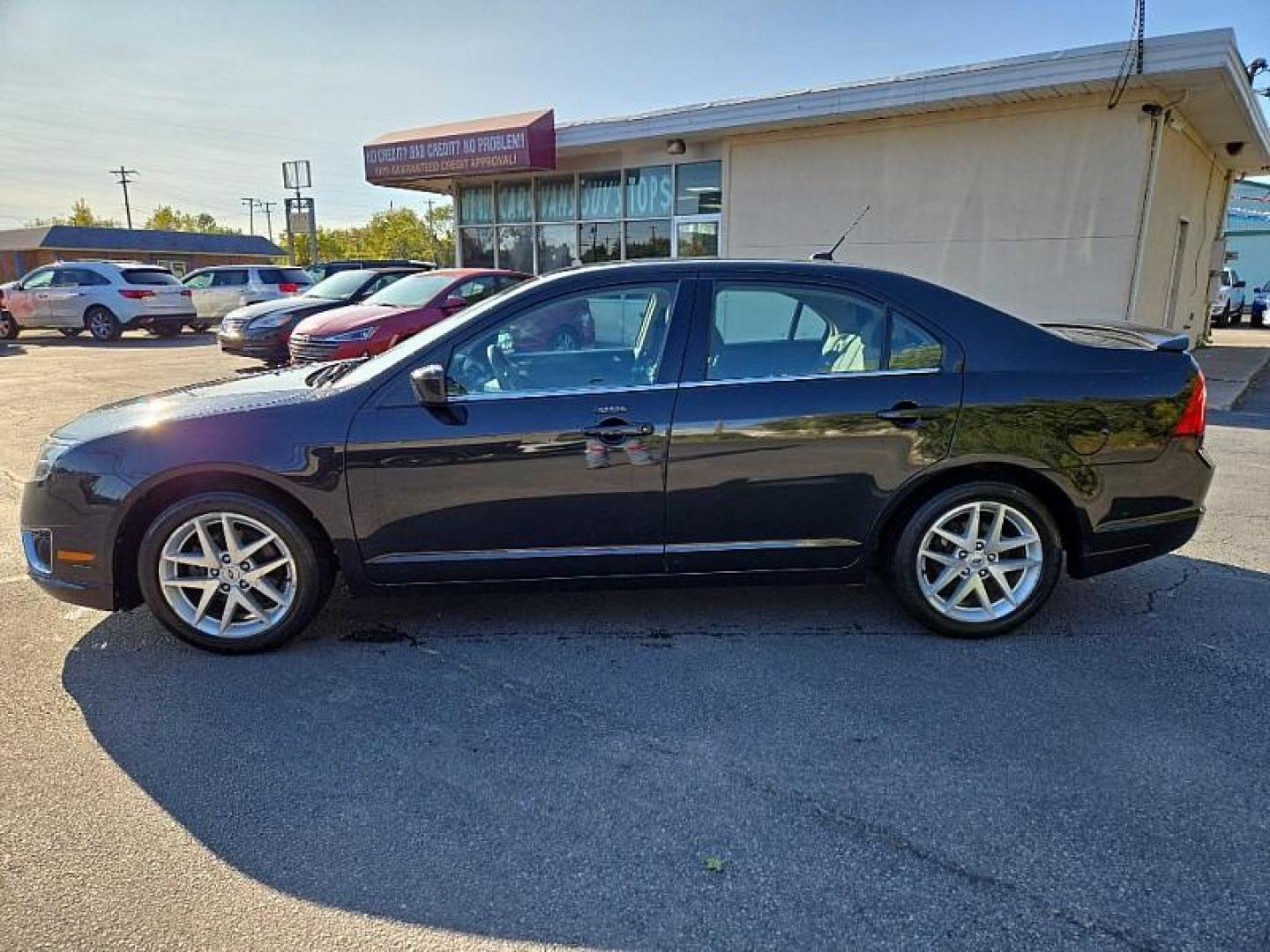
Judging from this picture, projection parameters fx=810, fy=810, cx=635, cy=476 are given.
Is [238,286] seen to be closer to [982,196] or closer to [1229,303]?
[982,196]

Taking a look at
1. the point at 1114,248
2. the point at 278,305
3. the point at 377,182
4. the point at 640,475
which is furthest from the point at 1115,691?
the point at 377,182

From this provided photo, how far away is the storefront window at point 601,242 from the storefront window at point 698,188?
1490mm

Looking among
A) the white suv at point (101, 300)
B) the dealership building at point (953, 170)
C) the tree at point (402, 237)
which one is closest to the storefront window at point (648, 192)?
the dealership building at point (953, 170)

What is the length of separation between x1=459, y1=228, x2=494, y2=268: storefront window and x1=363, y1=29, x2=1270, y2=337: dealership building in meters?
1.97

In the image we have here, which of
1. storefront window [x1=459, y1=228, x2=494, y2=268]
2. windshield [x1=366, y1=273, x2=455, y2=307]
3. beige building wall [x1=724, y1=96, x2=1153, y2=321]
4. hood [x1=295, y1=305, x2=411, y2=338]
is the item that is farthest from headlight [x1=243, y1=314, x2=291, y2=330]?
beige building wall [x1=724, y1=96, x2=1153, y2=321]

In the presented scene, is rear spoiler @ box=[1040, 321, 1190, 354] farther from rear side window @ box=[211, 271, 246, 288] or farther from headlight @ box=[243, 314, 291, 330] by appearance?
rear side window @ box=[211, 271, 246, 288]

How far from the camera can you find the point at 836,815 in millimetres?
2480

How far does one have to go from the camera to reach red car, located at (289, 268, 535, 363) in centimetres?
948

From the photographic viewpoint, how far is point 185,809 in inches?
100

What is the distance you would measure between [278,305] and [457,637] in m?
10.3

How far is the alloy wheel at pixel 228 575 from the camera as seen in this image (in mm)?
3439

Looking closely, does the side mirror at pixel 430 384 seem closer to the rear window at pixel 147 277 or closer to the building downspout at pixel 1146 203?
the building downspout at pixel 1146 203

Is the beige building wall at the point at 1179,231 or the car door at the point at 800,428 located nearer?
the car door at the point at 800,428

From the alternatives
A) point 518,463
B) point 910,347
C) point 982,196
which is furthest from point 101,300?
point 910,347
